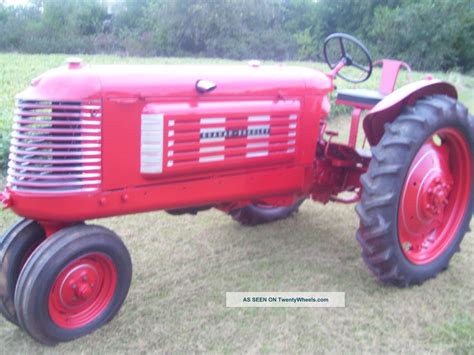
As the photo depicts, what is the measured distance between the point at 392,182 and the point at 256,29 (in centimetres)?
2242

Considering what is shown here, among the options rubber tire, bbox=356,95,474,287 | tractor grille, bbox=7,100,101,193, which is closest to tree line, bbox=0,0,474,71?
rubber tire, bbox=356,95,474,287

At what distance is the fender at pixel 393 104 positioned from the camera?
3220 millimetres

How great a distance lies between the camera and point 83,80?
2.57 m

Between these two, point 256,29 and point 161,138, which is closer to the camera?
point 161,138

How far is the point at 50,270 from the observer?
2.52m

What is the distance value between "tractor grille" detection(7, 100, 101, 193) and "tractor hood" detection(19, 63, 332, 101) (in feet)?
0.21

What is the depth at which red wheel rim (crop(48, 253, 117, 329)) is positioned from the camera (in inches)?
104

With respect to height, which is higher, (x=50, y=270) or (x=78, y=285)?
(x=50, y=270)

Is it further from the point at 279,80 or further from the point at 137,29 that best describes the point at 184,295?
the point at 137,29

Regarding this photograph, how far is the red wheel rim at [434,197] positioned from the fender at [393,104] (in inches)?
10.1

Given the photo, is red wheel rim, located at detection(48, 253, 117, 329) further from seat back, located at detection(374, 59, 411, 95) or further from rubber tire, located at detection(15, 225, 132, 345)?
seat back, located at detection(374, 59, 411, 95)

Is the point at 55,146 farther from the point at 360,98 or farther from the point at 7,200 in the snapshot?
the point at 360,98

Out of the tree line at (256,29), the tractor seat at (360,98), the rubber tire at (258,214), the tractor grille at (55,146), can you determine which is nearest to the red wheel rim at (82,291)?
the tractor grille at (55,146)

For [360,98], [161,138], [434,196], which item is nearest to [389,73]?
[360,98]
